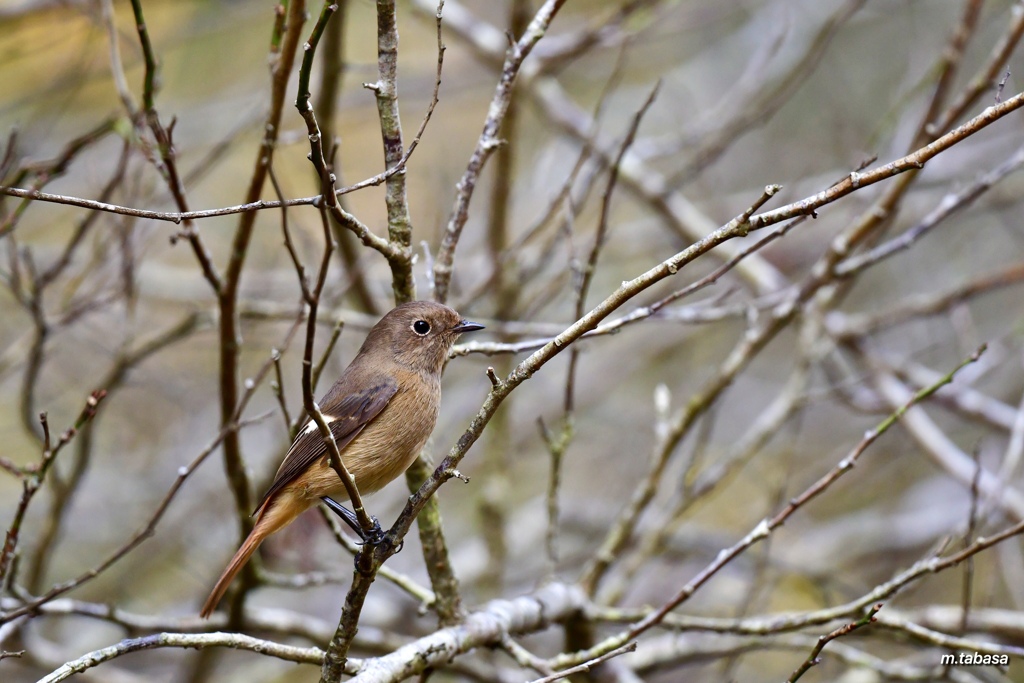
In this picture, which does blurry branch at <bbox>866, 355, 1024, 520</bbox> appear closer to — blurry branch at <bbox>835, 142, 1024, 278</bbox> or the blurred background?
the blurred background

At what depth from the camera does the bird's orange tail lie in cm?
319

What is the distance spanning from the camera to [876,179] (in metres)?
1.95

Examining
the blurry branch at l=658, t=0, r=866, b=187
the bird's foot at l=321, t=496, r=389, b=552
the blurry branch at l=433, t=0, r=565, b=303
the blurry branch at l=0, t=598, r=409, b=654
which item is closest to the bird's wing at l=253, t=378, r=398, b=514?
the bird's foot at l=321, t=496, r=389, b=552

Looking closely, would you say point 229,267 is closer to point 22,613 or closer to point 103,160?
point 22,613

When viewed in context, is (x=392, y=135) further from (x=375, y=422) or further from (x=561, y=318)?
(x=561, y=318)

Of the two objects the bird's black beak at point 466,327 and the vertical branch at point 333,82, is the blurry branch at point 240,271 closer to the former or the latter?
the vertical branch at point 333,82

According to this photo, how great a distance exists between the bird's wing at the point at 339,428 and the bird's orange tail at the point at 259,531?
4 centimetres

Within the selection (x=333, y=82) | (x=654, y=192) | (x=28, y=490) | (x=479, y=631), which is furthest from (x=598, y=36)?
(x=28, y=490)

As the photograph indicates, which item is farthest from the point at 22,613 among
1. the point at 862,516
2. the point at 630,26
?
the point at 862,516

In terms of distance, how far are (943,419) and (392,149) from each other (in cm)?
730

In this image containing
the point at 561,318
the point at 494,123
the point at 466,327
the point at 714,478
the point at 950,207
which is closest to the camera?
the point at 494,123

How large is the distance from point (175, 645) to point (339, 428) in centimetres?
120

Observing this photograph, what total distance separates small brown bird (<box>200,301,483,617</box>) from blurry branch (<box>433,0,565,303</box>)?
0.25 m

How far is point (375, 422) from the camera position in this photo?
3455 millimetres
